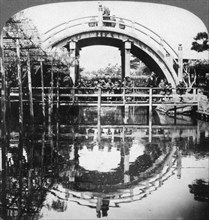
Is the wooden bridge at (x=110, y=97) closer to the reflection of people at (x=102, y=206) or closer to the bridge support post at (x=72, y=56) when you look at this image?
the bridge support post at (x=72, y=56)

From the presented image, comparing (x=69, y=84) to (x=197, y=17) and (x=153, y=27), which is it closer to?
(x=153, y=27)

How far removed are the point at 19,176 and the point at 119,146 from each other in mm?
1761

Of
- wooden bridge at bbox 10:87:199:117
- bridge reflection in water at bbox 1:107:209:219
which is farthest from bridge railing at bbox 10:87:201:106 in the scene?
bridge reflection in water at bbox 1:107:209:219

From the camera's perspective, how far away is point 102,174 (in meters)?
2.95

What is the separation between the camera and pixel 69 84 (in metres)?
7.71

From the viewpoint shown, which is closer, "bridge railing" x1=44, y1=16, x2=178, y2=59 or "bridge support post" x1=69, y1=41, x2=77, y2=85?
"bridge railing" x1=44, y1=16, x2=178, y2=59

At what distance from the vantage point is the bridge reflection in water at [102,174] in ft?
7.01

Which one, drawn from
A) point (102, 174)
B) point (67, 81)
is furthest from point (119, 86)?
point (102, 174)

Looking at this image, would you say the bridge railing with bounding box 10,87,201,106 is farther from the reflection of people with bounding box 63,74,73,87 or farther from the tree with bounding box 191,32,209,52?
the tree with bounding box 191,32,209,52

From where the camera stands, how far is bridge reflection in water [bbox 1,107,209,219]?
2.14 meters

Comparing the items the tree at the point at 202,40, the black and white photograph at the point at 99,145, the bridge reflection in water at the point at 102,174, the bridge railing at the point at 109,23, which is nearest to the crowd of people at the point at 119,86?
the black and white photograph at the point at 99,145

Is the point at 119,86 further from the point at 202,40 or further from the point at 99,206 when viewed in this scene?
the point at 99,206

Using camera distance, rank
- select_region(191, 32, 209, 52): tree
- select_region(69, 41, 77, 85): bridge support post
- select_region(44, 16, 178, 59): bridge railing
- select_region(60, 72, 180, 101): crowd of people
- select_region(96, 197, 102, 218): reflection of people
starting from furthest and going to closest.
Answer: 1. select_region(60, 72, 180, 101): crowd of people
2. select_region(69, 41, 77, 85): bridge support post
3. select_region(44, 16, 178, 59): bridge railing
4. select_region(191, 32, 209, 52): tree
5. select_region(96, 197, 102, 218): reflection of people

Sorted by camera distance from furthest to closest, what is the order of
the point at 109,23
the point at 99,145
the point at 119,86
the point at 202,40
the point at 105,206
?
the point at 119,86 → the point at 99,145 → the point at 109,23 → the point at 202,40 → the point at 105,206
